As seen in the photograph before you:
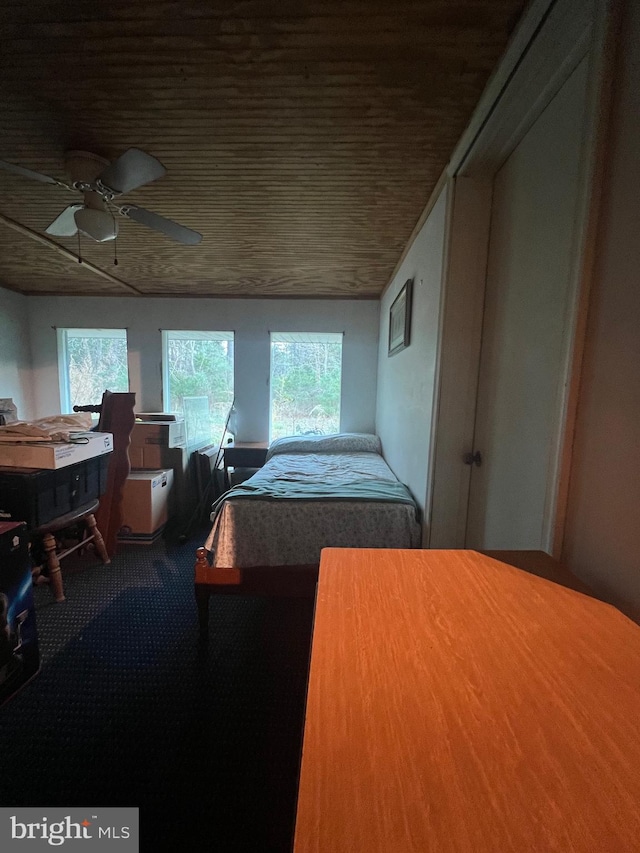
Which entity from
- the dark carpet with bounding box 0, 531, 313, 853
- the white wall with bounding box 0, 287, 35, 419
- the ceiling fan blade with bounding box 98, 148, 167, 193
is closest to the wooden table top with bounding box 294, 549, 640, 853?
the dark carpet with bounding box 0, 531, 313, 853

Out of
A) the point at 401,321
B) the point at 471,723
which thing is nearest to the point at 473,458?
the point at 471,723

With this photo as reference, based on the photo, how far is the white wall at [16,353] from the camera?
3605mm

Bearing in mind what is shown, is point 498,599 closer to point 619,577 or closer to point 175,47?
point 619,577

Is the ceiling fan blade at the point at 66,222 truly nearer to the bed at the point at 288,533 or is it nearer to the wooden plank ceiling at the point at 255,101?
the wooden plank ceiling at the point at 255,101

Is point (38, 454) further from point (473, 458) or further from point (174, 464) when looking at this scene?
point (473, 458)

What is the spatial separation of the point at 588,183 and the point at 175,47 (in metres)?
1.38

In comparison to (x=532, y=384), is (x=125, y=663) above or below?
below

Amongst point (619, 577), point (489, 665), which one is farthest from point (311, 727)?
point (619, 577)

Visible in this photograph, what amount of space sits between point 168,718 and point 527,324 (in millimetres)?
2002

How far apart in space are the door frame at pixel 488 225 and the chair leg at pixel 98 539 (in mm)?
2241

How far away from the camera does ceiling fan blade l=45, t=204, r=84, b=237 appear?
6.13 ft

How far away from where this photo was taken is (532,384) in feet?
3.57

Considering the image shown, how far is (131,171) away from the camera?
4.86 feet

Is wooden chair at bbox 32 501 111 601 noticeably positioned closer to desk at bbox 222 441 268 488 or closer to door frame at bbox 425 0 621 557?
desk at bbox 222 441 268 488
